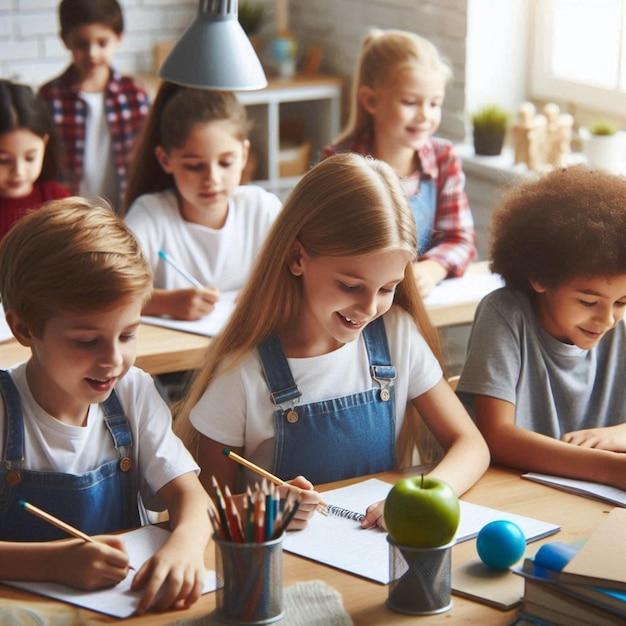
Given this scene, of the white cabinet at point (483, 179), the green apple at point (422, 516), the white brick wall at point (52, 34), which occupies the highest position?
the white brick wall at point (52, 34)

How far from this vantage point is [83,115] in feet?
12.7

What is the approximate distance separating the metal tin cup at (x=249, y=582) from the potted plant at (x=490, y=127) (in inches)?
114

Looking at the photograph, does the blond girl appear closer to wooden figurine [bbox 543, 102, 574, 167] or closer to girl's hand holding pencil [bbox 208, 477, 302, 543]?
girl's hand holding pencil [bbox 208, 477, 302, 543]

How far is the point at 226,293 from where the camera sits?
9.68ft

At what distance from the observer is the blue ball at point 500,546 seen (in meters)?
1.47

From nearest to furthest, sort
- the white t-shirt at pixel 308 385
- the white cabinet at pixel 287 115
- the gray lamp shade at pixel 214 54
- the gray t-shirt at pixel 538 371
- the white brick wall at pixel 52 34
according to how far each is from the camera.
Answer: the white t-shirt at pixel 308 385 → the gray t-shirt at pixel 538 371 → the gray lamp shade at pixel 214 54 → the white brick wall at pixel 52 34 → the white cabinet at pixel 287 115

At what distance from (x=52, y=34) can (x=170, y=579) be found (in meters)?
3.67

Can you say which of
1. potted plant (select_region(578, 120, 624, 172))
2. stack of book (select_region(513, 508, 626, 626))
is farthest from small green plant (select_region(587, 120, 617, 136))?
stack of book (select_region(513, 508, 626, 626))

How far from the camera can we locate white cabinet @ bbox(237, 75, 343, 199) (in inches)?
185

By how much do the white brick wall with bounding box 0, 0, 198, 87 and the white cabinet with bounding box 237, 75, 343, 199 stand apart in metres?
0.56

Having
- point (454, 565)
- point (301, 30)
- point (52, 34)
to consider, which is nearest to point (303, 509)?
point (454, 565)

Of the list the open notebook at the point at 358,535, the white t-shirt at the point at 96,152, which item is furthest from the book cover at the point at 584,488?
the white t-shirt at the point at 96,152

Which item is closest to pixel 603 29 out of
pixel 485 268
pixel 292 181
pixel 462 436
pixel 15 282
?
pixel 485 268

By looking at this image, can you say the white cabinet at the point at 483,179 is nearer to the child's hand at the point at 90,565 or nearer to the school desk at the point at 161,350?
the school desk at the point at 161,350
